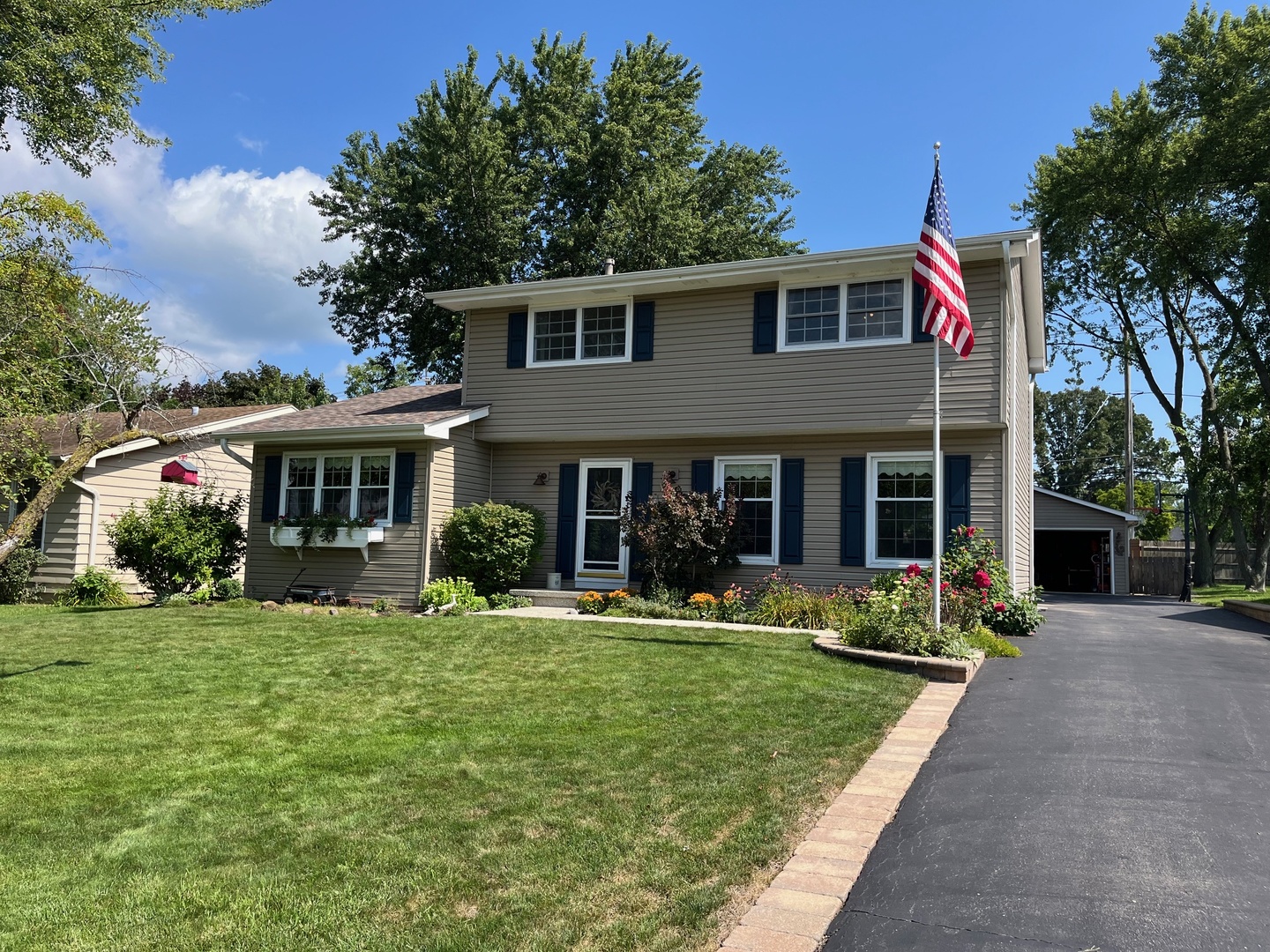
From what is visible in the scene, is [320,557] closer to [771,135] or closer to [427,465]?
[427,465]

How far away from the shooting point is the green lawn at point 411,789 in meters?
3.13

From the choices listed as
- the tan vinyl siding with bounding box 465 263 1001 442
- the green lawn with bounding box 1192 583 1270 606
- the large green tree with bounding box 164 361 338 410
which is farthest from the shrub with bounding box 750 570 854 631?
the large green tree with bounding box 164 361 338 410

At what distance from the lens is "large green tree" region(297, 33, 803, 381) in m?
24.7

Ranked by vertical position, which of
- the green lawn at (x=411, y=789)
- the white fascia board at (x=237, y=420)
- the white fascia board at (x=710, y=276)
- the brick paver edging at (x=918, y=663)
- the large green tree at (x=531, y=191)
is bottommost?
the green lawn at (x=411, y=789)

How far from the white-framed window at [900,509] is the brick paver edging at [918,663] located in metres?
3.75

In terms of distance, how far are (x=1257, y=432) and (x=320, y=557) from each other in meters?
24.4

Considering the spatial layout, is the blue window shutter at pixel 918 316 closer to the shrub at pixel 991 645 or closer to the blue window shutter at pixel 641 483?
the shrub at pixel 991 645

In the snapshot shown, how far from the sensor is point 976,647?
8.82 meters

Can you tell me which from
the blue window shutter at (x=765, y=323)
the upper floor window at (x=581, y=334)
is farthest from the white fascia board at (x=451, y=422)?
the blue window shutter at (x=765, y=323)

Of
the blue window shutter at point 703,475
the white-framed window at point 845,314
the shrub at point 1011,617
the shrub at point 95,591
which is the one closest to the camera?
the shrub at point 1011,617

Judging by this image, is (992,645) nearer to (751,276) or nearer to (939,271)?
(939,271)

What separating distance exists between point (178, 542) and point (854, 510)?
34.3ft

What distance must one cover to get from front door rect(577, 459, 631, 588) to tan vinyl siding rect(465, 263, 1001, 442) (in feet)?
2.41

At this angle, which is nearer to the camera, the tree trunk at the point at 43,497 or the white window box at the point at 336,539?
the tree trunk at the point at 43,497
